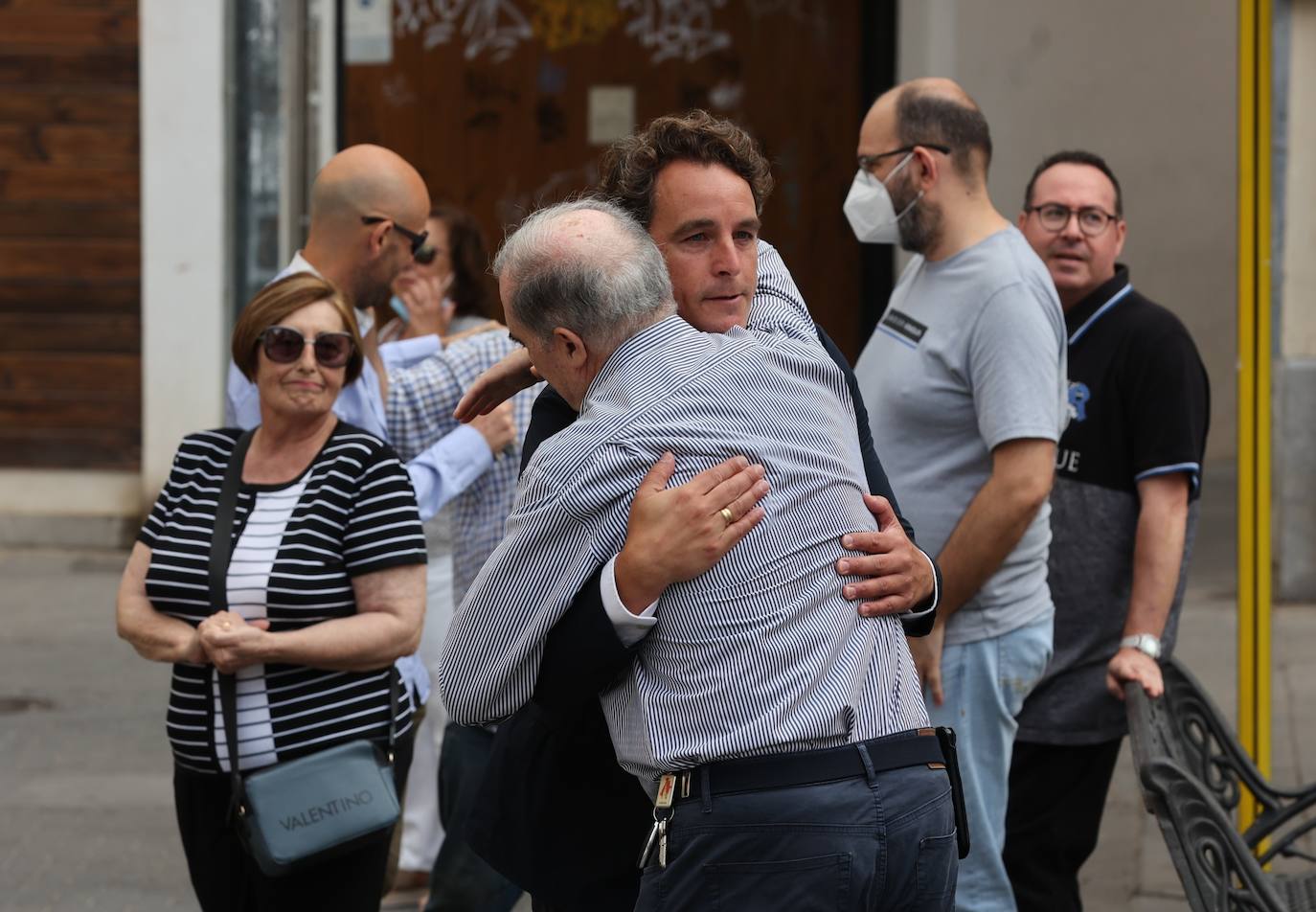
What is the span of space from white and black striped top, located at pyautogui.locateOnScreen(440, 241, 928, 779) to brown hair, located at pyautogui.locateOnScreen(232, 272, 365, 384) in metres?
1.41

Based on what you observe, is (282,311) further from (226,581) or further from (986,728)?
(986,728)

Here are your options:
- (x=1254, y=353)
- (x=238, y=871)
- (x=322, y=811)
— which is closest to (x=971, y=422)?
(x=1254, y=353)

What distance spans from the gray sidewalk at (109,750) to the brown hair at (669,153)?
296 cm

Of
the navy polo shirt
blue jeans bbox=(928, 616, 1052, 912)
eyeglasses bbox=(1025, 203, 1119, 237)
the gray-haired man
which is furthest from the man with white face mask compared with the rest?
the gray-haired man

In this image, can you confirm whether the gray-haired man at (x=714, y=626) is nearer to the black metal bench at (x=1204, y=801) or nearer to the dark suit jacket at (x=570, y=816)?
the dark suit jacket at (x=570, y=816)

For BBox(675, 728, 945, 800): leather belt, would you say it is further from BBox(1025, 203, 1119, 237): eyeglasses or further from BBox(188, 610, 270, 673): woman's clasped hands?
BBox(1025, 203, 1119, 237): eyeglasses

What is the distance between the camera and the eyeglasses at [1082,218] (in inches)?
162

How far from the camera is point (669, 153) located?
263cm

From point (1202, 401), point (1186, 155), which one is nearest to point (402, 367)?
point (1202, 401)

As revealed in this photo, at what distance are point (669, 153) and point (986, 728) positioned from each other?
1521 millimetres

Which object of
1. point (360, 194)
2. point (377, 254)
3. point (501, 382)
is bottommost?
point (501, 382)

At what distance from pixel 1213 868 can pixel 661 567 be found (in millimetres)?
1367

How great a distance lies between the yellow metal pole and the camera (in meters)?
4.25

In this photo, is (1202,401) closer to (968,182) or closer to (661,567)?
(968,182)
